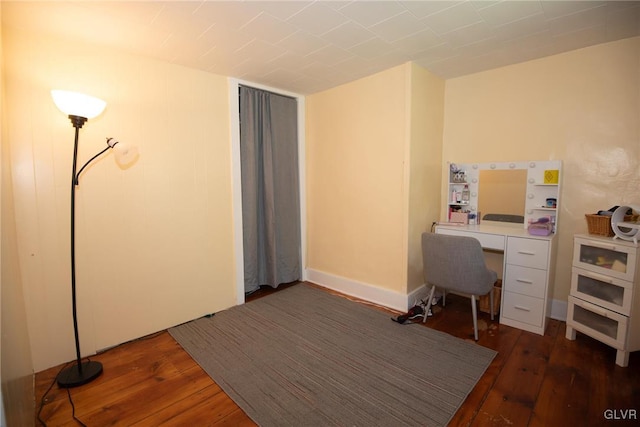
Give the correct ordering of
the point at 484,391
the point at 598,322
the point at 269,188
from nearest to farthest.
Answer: the point at 484,391 → the point at 598,322 → the point at 269,188

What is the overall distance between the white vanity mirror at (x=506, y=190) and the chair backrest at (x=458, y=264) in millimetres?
845

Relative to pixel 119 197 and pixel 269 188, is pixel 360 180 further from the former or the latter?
pixel 119 197

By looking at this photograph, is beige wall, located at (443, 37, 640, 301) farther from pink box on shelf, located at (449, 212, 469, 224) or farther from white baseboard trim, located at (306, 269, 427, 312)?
white baseboard trim, located at (306, 269, 427, 312)

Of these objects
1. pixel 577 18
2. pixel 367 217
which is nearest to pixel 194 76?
pixel 367 217

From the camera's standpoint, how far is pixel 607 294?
82.7 inches

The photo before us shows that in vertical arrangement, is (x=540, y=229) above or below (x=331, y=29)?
below

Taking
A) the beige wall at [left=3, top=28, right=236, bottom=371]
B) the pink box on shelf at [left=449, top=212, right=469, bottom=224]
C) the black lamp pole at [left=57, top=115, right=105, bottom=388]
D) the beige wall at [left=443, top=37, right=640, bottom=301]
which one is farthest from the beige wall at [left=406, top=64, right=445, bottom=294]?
the black lamp pole at [left=57, top=115, right=105, bottom=388]

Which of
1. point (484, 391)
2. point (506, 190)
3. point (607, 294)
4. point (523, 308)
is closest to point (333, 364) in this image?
point (484, 391)

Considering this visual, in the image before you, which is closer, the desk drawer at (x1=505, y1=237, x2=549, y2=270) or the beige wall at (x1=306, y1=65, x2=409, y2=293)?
the desk drawer at (x1=505, y1=237, x2=549, y2=270)

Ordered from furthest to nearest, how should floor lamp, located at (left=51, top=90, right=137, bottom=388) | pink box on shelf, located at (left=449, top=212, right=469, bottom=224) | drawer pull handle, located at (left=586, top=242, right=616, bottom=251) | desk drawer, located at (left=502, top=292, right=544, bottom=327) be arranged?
pink box on shelf, located at (left=449, top=212, right=469, bottom=224) < desk drawer, located at (left=502, top=292, right=544, bottom=327) < drawer pull handle, located at (left=586, top=242, right=616, bottom=251) < floor lamp, located at (left=51, top=90, right=137, bottom=388)

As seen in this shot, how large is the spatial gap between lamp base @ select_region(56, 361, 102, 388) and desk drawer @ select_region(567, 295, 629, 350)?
353 cm

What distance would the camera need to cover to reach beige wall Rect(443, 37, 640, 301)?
2232mm

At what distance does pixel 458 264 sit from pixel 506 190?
3.66 feet

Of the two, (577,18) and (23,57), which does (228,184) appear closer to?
(23,57)
